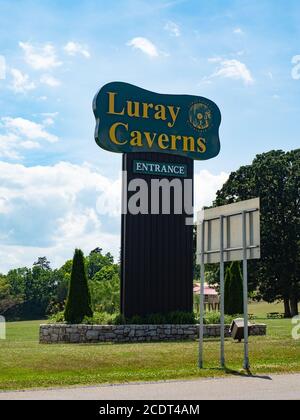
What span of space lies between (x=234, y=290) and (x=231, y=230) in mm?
16871

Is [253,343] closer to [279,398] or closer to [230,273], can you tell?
[279,398]

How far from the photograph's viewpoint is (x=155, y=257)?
22.9 m

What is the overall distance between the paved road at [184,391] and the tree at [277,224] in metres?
33.4

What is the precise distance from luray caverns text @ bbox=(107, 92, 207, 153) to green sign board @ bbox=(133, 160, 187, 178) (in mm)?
650

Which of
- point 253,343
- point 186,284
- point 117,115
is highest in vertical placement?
point 117,115

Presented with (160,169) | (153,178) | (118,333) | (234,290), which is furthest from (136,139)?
(234,290)

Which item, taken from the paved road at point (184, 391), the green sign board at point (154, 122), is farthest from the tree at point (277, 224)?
the paved road at point (184, 391)

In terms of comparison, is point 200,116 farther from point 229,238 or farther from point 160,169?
point 229,238

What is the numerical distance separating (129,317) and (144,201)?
4.49 meters

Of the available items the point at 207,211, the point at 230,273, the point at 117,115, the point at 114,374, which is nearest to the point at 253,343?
the point at 207,211
